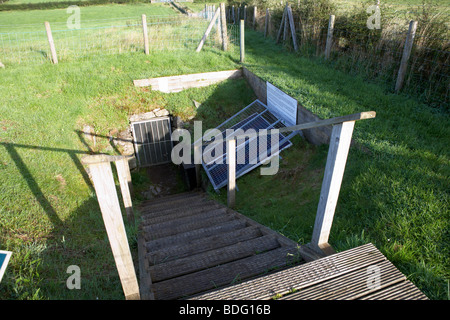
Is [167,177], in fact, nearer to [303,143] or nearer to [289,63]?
[303,143]

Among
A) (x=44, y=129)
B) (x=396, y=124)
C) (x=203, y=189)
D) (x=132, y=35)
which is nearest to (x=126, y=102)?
(x=44, y=129)

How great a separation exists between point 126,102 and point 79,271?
6.52m

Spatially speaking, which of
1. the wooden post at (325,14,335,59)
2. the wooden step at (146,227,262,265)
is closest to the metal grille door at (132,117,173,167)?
the wooden post at (325,14,335,59)

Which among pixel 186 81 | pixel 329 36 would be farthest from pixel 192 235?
pixel 329 36

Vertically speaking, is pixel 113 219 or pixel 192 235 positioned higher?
pixel 113 219

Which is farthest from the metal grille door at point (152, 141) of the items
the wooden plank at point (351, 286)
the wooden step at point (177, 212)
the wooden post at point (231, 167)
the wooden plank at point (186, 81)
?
the wooden plank at point (351, 286)

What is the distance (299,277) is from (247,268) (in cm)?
69

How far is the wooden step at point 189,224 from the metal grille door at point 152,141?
16.3 ft

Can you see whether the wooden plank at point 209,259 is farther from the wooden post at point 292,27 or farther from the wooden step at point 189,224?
the wooden post at point 292,27

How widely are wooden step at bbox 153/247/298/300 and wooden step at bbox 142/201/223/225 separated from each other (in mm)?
2276

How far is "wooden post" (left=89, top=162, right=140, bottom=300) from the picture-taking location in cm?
191

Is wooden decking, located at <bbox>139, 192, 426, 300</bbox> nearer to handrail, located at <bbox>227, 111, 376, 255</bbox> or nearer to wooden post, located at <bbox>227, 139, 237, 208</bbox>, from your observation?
handrail, located at <bbox>227, 111, 376, 255</bbox>

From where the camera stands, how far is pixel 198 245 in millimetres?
3561

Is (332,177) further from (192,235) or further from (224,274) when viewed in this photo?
(192,235)
